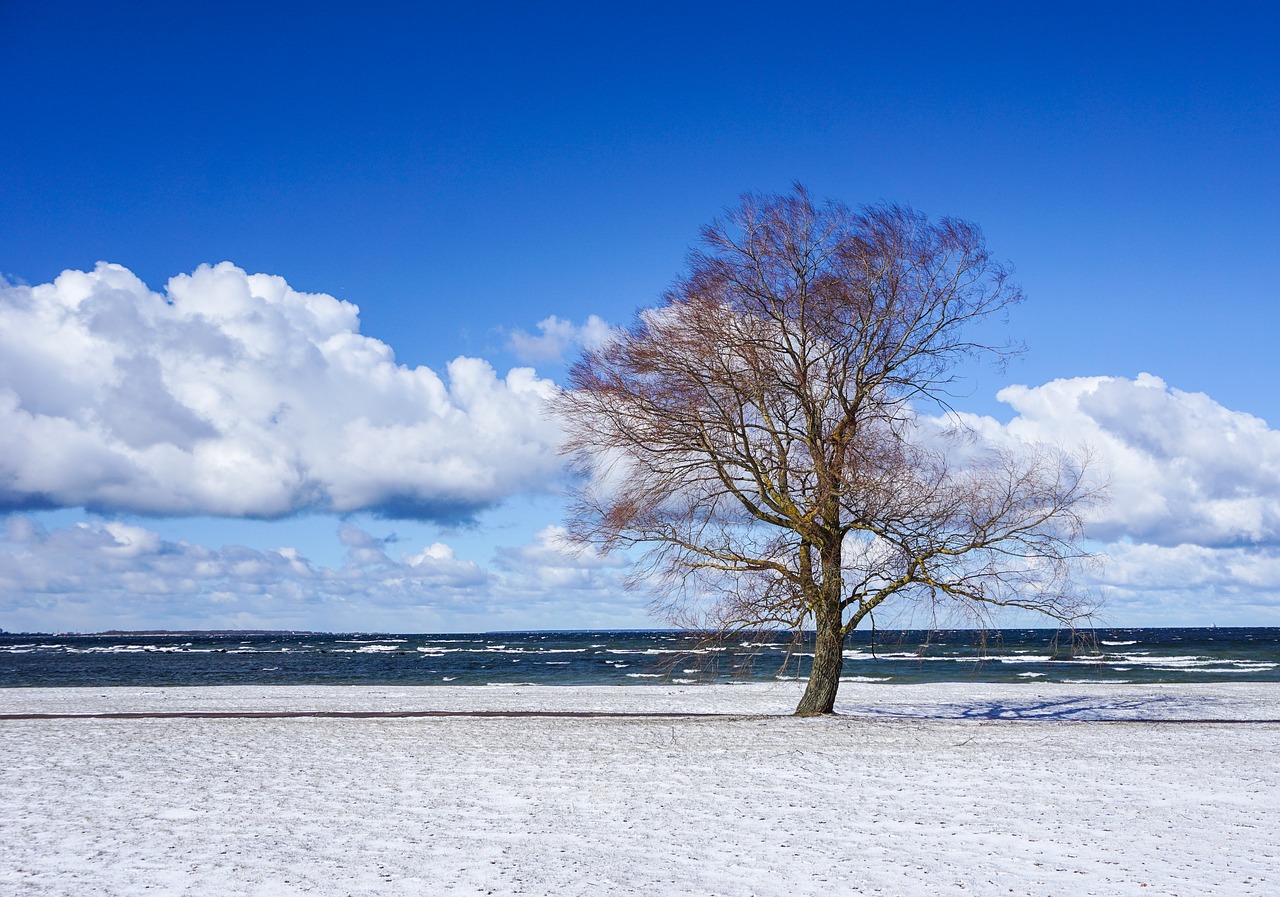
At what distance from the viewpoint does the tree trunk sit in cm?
1617

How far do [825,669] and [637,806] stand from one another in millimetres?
8155

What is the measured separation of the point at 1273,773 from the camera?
11273 millimetres

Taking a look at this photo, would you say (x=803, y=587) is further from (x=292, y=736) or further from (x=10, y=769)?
(x=10, y=769)

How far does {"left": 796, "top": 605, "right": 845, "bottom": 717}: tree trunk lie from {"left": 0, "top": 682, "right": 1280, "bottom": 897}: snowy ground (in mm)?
677

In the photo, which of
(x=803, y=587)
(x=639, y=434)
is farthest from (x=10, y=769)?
(x=803, y=587)

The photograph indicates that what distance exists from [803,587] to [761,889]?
30.7ft

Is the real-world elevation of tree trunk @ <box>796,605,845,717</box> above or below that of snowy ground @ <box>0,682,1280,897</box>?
above

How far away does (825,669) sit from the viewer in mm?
16906

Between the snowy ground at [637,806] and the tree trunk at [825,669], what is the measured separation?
0.68 m

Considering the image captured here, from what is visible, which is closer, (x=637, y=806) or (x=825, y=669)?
(x=637, y=806)

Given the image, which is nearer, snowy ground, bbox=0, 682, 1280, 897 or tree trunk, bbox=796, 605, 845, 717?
snowy ground, bbox=0, 682, 1280, 897

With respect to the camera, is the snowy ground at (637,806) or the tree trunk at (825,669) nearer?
the snowy ground at (637,806)

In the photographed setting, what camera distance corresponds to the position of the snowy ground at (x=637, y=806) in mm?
7059

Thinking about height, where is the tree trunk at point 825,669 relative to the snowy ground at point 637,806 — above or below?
above
